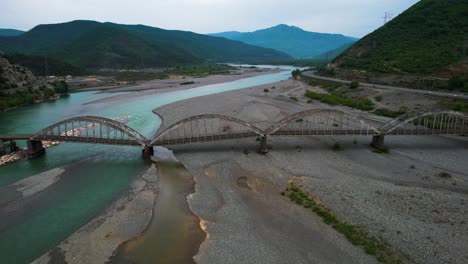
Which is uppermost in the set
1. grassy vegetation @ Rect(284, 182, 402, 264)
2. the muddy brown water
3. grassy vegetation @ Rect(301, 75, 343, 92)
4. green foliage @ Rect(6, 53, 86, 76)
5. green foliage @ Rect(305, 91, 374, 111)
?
green foliage @ Rect(6, 53, 86, 76)

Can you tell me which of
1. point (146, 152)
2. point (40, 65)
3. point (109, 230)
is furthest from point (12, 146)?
point (40, 65)

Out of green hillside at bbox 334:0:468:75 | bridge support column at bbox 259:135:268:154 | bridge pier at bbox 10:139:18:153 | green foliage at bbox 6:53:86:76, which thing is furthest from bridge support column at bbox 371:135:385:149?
green foliage at bbox 6:53:86:76

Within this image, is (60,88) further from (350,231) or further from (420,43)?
(420,43)

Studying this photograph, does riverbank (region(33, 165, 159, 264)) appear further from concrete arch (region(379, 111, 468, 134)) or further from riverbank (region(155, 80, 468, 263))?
concrete arch (region(379, 111, 468, 134))

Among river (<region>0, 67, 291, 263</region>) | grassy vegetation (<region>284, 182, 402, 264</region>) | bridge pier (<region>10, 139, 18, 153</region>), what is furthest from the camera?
bridge pier (<region>10, 139, 18, 153</region>)

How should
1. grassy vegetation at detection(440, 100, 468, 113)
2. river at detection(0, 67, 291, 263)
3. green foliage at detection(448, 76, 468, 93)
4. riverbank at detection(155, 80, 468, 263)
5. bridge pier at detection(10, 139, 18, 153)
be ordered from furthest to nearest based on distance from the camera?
green foliage at detection(448, 76, 468, 93), grassy vegetation at detection(440, 100, 468, 113), bridge pier at detection(10, 139, 18, 153), river at detection(0, 67, 291, 263), riverbank at detection(155, 80, 468, 263)

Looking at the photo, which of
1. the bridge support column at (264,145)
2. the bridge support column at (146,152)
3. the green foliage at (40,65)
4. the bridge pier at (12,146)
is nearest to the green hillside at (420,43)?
the bridge support column at (264,145)

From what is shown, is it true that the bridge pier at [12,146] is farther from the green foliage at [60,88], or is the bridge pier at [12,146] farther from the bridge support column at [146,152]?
the green foliage at [60,88]

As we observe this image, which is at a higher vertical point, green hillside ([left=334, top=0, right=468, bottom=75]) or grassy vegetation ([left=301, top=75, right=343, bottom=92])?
green hillside ([left=334, top=0, right=468, bottom=75])
